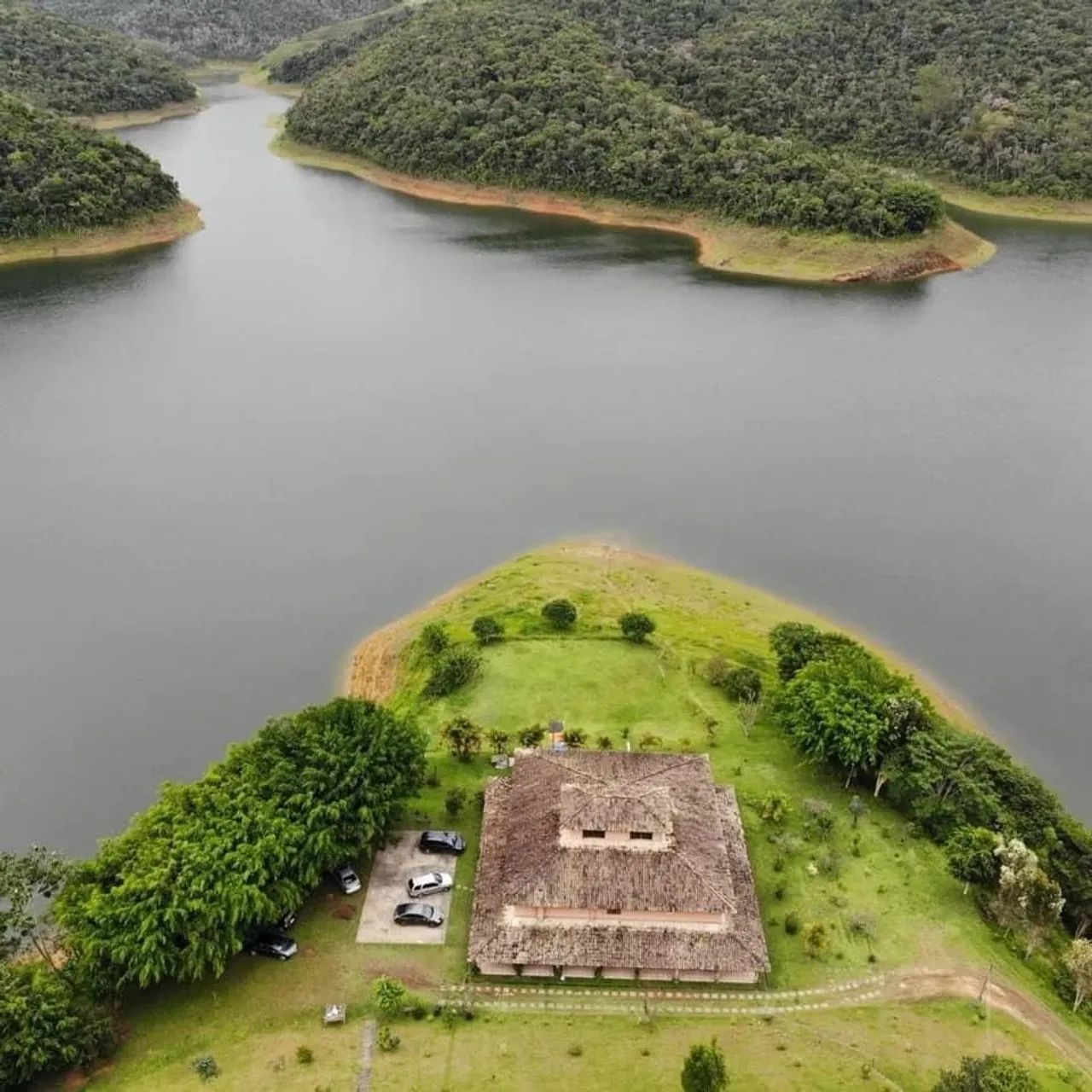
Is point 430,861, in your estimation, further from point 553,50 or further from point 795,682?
point 553,50

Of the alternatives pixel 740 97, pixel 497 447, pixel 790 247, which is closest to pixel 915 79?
pixel 740 97

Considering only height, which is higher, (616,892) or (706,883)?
(706,883)

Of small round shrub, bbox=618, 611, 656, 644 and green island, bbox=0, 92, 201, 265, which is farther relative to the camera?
green island, bbox=0, 92, 201, 265

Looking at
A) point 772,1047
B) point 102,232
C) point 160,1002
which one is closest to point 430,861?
point 160,1002

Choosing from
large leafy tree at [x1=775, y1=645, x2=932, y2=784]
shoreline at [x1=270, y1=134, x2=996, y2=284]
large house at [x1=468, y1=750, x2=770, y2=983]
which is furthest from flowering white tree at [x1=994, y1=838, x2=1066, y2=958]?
shoreline at [x1=270, y1=134, x2=996, y2=284]

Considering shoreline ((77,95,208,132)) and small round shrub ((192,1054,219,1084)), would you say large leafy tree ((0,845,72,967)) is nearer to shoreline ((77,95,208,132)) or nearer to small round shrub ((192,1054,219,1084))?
small round shrub ((192,1054,219,1084))

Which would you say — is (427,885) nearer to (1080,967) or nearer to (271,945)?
(271,945)
